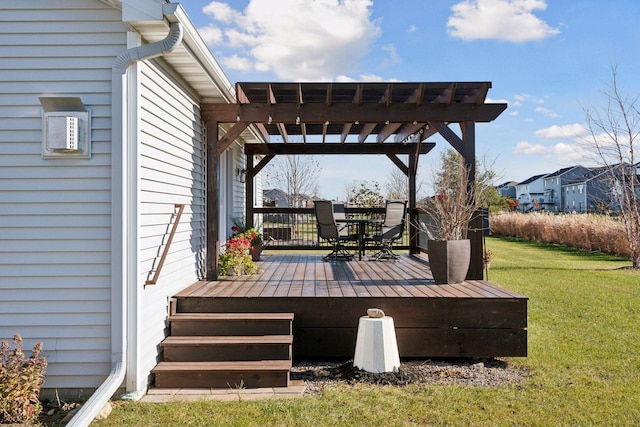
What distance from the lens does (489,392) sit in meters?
3.60

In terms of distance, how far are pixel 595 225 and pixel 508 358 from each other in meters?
11.8

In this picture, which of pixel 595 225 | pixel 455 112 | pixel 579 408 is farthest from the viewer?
pixel 595 225

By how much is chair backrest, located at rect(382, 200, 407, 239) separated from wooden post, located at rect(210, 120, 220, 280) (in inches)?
118

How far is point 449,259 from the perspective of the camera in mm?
4957

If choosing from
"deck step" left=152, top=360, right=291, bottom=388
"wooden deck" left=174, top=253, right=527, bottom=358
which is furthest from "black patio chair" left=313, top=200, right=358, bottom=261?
"deck step" left=152, top=360, right=291, bottom=388

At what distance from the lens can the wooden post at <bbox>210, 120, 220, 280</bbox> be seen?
5.22 m

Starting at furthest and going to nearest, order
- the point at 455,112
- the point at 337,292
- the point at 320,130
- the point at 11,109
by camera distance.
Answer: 1. the point at 320,130
2. the point at 455,112
3. the point at 337,292
4. the point at 11,109

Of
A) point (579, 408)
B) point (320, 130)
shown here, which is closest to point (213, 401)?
point (579, 408)

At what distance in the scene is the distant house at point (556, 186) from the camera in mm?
44438

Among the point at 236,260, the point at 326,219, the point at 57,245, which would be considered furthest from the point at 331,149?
the point at 57,245

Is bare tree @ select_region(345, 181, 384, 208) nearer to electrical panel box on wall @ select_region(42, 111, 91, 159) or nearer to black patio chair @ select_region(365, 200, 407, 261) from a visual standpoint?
black patio chair @ select_region(365, 200, 407, 261)

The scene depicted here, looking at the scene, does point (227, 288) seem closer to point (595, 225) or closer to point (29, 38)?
point (29, 38)

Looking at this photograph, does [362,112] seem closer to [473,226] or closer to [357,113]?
[357,113]

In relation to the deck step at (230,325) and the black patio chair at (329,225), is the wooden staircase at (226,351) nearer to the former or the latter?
the deck step at (230,325)
